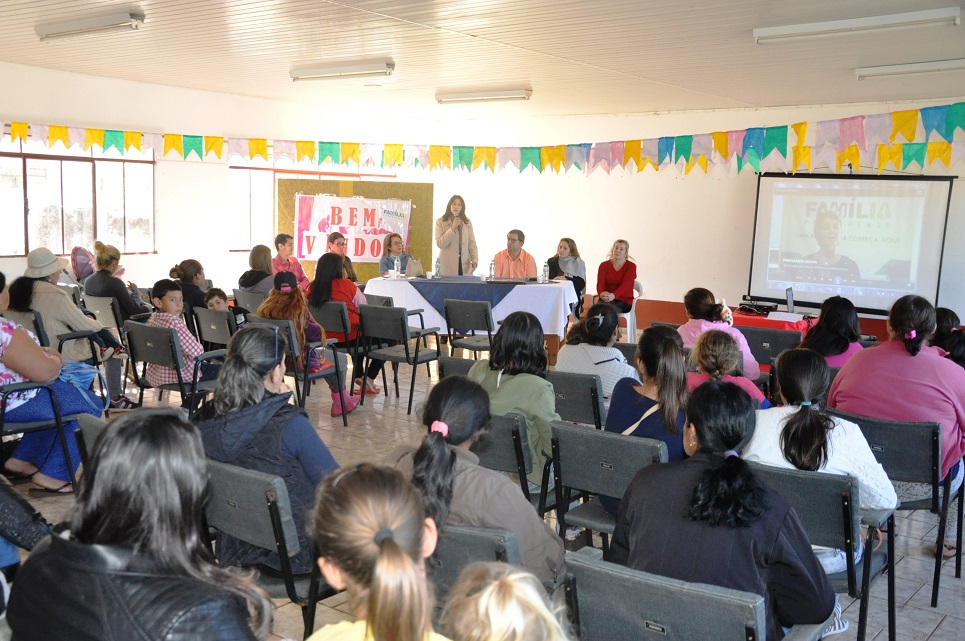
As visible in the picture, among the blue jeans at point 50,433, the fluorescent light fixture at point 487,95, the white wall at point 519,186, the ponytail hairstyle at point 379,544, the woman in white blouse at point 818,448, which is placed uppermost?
the fluorescent light fixture at point 487,95

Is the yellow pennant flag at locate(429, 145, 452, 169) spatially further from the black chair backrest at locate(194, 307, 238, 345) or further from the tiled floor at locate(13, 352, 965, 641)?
the tiled floor at locate(13, 352, 965, 641)

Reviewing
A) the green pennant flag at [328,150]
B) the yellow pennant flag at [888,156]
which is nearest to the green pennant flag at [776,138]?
the yellow pennant flag at [888,156]

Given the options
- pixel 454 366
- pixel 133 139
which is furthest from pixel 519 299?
pixel 133 139

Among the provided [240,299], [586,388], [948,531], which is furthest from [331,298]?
[948,531]

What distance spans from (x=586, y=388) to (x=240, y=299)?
4.19m

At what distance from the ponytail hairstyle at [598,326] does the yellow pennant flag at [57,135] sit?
285 inches

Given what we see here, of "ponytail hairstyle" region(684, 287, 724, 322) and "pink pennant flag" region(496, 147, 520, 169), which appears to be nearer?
"ponytail hairstyle" region(684, 287, 724, 322)

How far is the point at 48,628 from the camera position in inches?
54.1

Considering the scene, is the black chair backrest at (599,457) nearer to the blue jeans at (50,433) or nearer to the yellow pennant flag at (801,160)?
the blue jeans at (50,433)

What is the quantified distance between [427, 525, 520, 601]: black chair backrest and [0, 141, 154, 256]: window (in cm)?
868

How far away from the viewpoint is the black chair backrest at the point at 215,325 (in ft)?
19.7

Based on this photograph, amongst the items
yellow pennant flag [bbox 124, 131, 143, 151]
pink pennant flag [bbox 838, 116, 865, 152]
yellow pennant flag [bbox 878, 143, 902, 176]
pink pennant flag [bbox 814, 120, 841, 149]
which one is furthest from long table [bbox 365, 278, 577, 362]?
yellow pennant flag [bbox 878, 143, 902, 176]

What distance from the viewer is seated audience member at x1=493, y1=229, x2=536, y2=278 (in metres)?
9.21

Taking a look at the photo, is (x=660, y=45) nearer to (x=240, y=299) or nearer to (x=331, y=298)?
(x=331, y=298)
